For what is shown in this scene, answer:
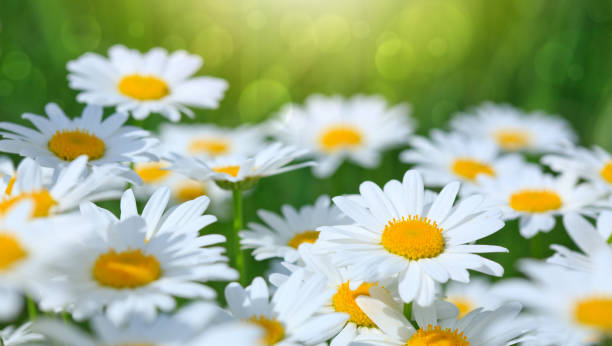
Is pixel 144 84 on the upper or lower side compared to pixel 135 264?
upper

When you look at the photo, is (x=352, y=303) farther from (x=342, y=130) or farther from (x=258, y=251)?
(x=342, y=130)

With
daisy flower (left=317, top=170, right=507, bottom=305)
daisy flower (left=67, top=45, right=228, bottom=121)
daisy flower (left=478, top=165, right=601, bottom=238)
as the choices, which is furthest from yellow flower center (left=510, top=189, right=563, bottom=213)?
daisy flower (left=67, top=45, right=228, bottom=121)

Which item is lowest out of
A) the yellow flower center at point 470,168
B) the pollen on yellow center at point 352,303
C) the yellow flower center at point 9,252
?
the yellow flower center at point 9,252

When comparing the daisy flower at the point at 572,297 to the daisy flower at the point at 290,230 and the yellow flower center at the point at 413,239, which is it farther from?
the daisy flower at the point at 290,230

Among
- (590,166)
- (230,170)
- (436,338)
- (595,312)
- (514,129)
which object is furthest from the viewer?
(514,129)

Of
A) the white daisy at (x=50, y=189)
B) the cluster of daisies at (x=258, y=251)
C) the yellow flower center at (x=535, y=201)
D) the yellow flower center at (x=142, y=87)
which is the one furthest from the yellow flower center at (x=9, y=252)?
the yellow flower center at (x=535, y=201)

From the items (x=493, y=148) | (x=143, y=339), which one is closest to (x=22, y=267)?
(x=143, y=339)

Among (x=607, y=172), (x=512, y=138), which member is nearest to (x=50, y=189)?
(x=607, y=172)

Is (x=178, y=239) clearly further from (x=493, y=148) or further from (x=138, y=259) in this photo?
(x=493, y=148)
